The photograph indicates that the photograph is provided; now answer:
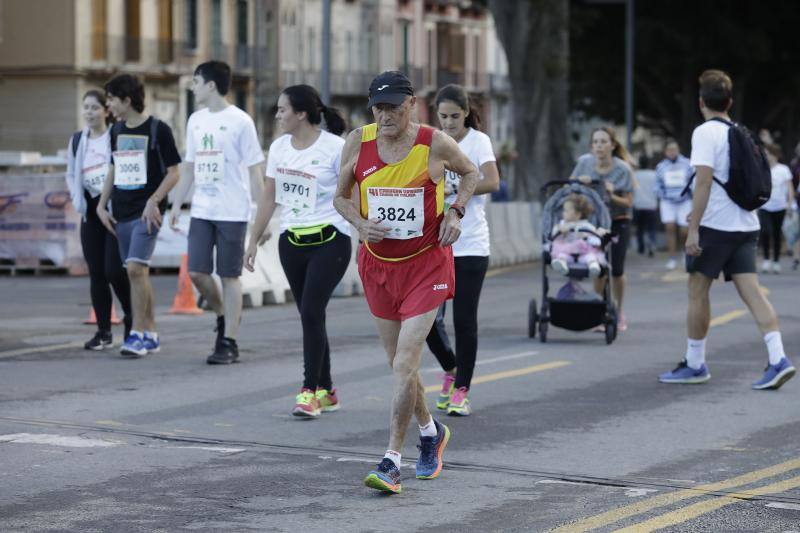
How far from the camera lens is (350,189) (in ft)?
26.6

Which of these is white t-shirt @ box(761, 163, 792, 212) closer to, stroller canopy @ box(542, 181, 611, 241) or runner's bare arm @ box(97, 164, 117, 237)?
stroller canopy @ box(542, 181, 611, 241)

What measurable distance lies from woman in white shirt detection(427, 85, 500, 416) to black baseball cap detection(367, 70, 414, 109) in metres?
2.10

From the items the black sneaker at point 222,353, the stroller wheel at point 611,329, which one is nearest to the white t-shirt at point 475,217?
the black sneaker at point 222,353

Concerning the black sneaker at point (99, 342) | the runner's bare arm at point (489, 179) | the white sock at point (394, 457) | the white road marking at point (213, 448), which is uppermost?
the runner's bare arm at point (489, 179)

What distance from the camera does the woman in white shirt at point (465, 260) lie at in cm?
998

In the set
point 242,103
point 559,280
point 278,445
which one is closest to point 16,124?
point 242,103

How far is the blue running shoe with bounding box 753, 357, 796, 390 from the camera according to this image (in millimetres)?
11297

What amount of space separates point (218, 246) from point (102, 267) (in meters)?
1.51

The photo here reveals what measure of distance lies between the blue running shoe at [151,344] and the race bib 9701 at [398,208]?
17.9 feet

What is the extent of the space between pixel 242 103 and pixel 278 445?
180 feet

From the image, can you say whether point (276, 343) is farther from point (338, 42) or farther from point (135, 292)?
point (338, 42)

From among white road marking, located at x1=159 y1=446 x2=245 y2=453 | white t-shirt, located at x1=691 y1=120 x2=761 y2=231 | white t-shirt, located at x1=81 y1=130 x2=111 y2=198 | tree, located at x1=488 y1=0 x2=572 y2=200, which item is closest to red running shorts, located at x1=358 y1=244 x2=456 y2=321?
white road marking, located at x1=159 y1=446 x2=245 y2=453

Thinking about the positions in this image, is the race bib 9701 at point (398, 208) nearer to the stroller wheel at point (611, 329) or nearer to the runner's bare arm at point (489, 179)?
the runner's bare arm at point (489, 179)

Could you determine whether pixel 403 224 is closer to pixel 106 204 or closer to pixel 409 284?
pixel 409 284
